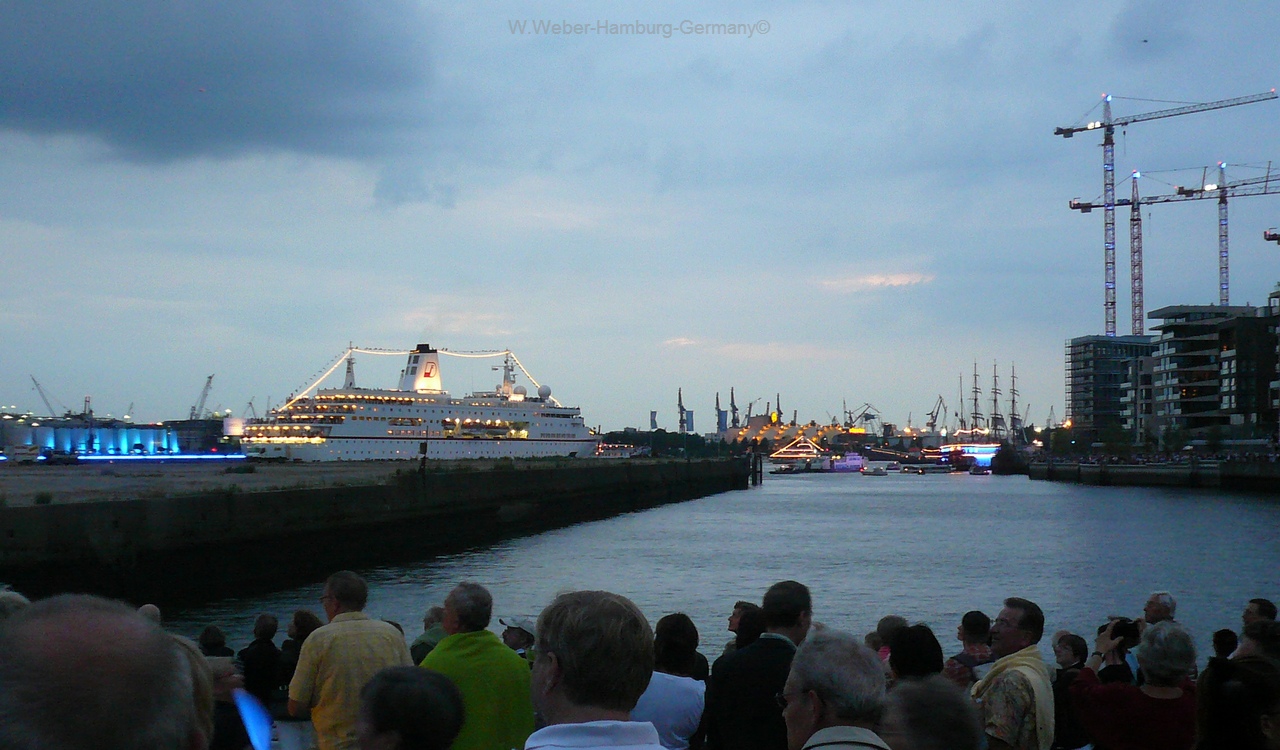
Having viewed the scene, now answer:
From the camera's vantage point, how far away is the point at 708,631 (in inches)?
734

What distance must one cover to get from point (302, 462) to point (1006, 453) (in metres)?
88.8

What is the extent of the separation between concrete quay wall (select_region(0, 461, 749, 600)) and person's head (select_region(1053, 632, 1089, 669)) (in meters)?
19.4

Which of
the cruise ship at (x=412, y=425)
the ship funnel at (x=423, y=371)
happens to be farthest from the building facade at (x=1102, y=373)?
the ship funnel at (x=423, y=371)

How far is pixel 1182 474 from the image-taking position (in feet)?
257

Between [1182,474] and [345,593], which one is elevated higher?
[345,593]

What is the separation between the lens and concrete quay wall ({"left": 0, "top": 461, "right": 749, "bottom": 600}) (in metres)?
20.7

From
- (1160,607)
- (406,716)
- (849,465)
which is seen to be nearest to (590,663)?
(406,716)

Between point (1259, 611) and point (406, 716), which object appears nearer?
point (406, 716)

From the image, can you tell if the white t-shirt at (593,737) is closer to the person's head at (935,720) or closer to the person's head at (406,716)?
the person's head at (406,716)

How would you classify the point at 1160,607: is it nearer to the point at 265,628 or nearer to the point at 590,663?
the point at 265,628

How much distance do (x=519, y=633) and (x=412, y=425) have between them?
7163cm

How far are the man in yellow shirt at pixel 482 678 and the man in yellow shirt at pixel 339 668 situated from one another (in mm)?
257

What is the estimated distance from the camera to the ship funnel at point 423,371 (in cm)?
8125

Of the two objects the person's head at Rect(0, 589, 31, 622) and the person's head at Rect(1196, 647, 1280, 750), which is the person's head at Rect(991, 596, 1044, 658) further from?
the person's head at Rect(0, 589, 31, 622)
